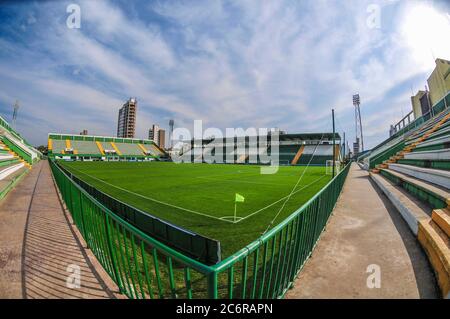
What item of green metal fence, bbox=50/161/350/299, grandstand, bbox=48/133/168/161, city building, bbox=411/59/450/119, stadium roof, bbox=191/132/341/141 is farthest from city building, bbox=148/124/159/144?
green metal fence, bbox=50/161/350/299

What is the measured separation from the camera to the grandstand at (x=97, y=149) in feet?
186

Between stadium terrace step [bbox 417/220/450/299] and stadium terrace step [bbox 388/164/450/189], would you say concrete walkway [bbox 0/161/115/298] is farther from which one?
stadium terrace step [bbox 388/164/450/189]

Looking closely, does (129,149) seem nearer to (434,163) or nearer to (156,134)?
(434,163)

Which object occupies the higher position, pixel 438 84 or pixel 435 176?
pixel 438 84

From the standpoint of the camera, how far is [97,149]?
205 feet

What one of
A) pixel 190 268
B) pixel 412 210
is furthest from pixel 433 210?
pixel 190 268

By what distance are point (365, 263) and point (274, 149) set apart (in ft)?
212

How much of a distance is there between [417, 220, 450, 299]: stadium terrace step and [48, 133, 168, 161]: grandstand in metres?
69.0

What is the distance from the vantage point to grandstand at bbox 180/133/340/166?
189ft

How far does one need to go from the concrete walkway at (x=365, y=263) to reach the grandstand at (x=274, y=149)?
52.6 meters

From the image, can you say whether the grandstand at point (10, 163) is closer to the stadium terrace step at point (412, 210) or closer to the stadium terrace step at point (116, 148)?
the stadium terrace step at point (412, 210)

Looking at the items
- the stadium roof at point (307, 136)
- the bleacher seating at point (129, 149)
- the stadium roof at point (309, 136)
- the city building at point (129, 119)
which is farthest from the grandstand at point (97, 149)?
the city building at point (129, 119)
